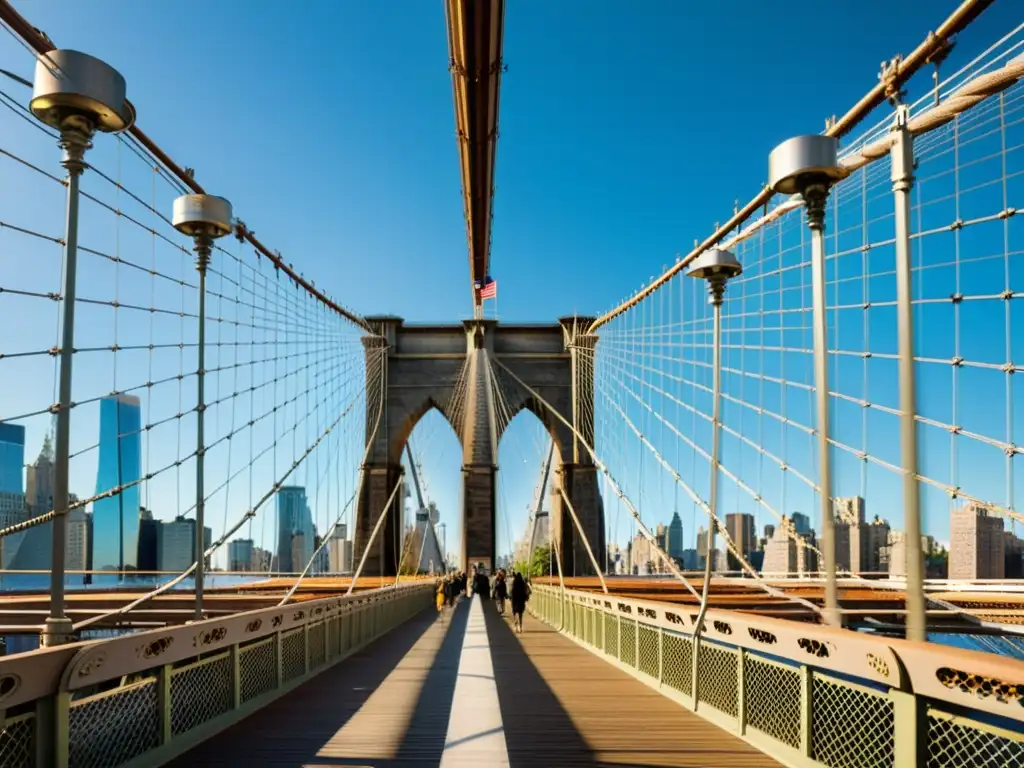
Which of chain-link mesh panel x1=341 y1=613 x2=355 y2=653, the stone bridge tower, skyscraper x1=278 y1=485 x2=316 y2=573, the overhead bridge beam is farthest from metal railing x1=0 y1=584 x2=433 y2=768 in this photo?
skyscraper x1=278 y1=485 x2=316 y2=573

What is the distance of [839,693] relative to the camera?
416cm

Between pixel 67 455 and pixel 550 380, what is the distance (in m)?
30.5

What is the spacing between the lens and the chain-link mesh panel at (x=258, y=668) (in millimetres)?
6383

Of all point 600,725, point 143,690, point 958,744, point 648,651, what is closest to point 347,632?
point 648,651

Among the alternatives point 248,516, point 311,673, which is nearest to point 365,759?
point 311,673

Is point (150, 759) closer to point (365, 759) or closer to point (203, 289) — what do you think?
point (365, 759)

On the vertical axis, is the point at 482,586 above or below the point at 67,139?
below

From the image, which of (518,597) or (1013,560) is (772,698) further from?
(518,597)

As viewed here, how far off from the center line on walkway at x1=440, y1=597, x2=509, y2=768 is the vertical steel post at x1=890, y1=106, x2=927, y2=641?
2.14m

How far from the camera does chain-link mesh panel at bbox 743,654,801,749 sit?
4.76 meters

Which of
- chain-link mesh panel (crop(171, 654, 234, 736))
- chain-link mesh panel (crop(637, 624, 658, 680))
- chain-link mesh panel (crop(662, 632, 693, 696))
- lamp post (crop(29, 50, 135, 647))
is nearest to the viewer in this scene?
lamp post (crop(29, 50, 135, 647))

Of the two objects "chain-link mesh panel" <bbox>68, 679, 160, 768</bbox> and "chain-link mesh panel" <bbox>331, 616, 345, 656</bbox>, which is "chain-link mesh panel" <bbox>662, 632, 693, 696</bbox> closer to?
"chain-link mesh panel" <bbox>68, 679, 160, 768</bbox>

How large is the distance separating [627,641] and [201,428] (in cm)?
484

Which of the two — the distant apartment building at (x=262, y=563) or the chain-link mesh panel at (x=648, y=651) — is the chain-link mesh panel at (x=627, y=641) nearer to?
the chain-link mesh panel at (x=648, y=651)
